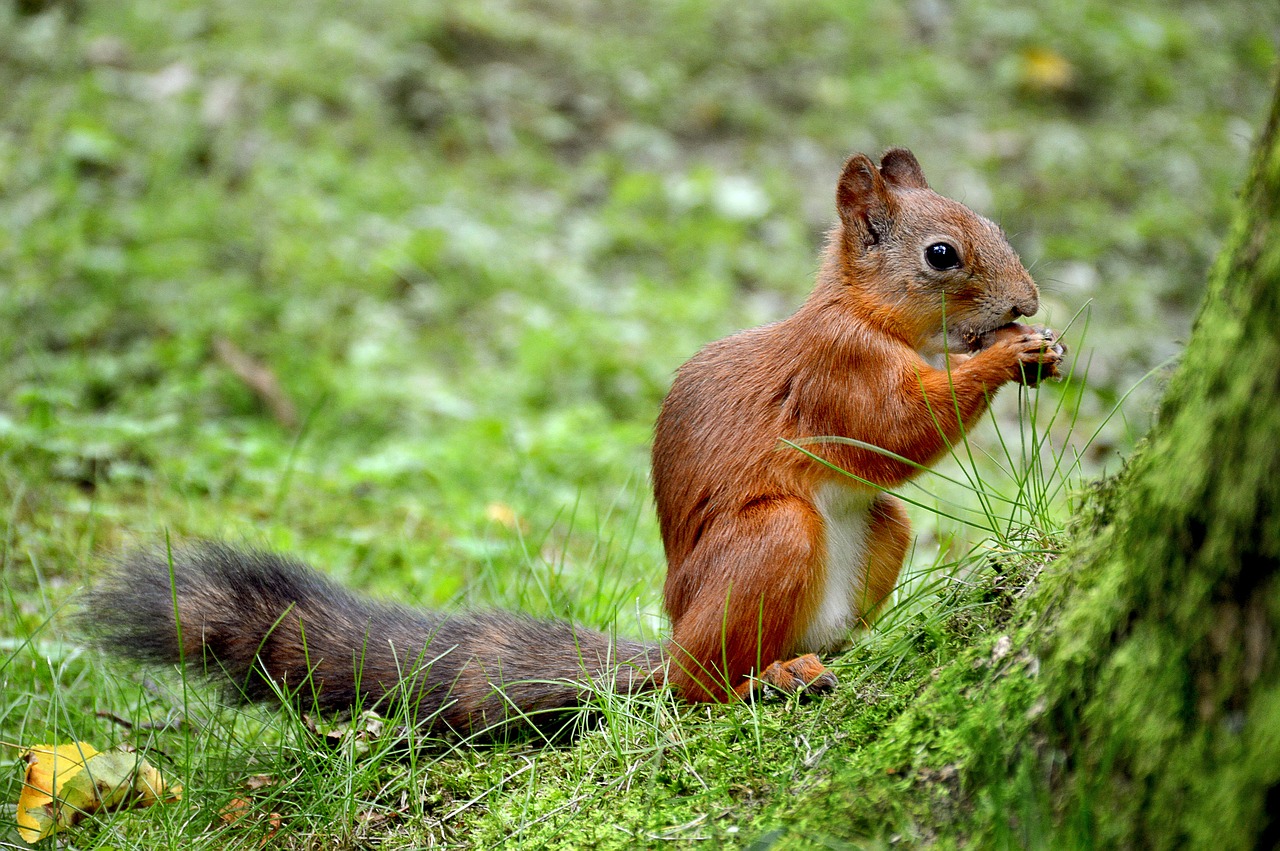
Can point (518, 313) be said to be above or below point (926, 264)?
below

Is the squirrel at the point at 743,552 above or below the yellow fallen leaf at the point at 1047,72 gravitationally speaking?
below

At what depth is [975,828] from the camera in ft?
4.77

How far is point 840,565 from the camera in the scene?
237 cm

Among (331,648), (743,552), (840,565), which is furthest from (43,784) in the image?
(840,565)

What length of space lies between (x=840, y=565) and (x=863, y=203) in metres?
0.84

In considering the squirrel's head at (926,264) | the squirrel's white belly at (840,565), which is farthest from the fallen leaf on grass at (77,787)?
the squirrel's head at (926,264)

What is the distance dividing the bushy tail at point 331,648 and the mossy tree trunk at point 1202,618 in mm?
986

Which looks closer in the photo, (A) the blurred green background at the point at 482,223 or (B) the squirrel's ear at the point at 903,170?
(B) the squirrel's ear at the point at 903,170

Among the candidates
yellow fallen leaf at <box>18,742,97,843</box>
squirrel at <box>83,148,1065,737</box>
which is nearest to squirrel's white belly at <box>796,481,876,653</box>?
squirrel at <box>83,148,1065,737</box>

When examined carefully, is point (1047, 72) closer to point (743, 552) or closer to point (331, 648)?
A: point (743, 552)

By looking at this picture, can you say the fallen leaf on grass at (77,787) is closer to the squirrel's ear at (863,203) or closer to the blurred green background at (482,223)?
the blurred green background at (482,223)

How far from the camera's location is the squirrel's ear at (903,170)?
9.04ft

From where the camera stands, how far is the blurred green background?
3.97 metres

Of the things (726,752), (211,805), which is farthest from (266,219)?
(726,752)
